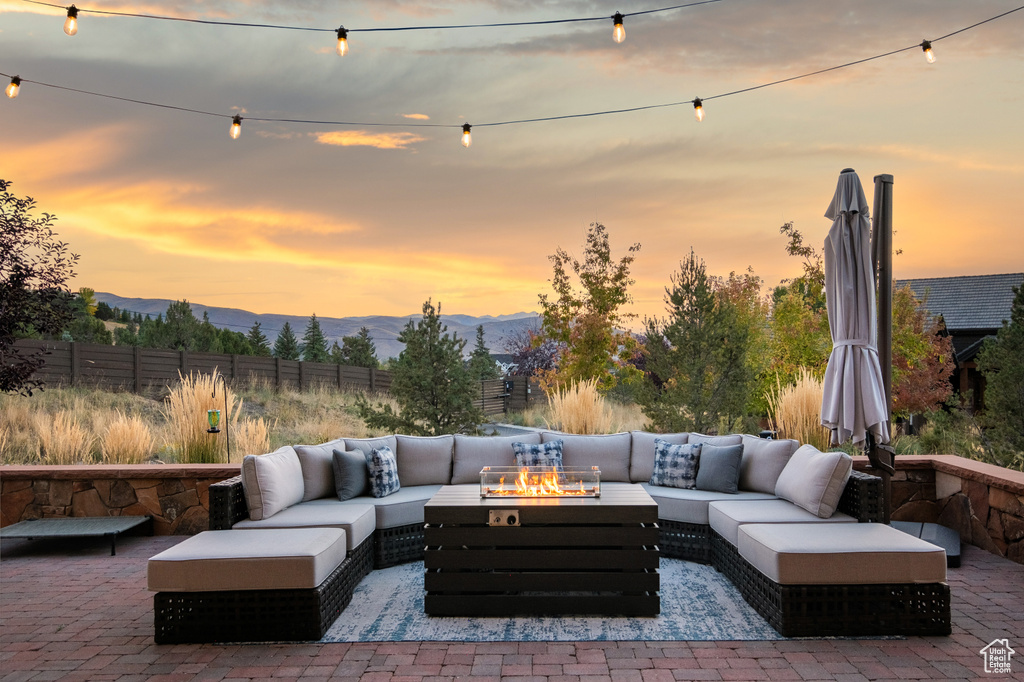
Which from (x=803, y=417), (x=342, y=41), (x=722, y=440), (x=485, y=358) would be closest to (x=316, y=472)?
(x=722, y=440)

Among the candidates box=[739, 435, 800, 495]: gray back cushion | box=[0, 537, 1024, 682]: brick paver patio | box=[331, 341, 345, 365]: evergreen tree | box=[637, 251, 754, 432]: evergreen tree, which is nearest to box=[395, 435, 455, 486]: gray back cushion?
box=[0, 537, 1024, 682]: brick paver patio

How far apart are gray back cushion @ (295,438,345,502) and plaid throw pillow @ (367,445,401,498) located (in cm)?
28

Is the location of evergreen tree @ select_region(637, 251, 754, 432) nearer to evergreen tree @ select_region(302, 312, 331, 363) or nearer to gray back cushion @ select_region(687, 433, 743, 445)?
gray back cushion @ select_region(687, 433, 743, 445)

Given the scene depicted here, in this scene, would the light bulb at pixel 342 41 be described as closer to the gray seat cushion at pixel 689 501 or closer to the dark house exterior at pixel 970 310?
the gray seat cushion at pixel 689 501

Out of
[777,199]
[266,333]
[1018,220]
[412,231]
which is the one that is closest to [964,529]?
[777,199]

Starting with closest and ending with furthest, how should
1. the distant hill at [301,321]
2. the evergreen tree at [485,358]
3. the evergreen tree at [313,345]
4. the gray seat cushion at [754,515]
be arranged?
the gray seat cushion at [754,515], the distant hill at [301,321], the evergreen tree at [485,358], the evergreen tree at [313,345]

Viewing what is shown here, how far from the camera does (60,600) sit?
3.71 metres

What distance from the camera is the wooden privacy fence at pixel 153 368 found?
37.6 feet

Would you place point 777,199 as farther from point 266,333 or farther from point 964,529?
point 266,333

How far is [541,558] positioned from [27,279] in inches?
221

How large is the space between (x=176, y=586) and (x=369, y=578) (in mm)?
1256

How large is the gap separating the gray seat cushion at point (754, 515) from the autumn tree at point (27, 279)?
5947mm

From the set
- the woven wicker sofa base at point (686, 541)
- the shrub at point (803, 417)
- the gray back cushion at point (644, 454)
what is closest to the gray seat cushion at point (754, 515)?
the woven wicker sofa base at point (686, 541)

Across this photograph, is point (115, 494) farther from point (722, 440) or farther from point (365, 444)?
point (722, 440)
